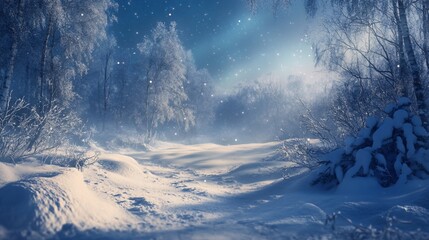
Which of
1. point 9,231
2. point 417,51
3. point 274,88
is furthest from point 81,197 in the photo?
point 274,88

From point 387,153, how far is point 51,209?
18.0 feet

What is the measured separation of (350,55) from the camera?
922 centimetres

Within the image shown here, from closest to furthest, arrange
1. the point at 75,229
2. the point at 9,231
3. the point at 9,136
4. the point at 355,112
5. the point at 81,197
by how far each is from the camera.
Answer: the point at 9,231, the point at 75,229, the point at 81,197, the point at 9,136, the point at 355,112

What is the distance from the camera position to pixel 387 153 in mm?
5605

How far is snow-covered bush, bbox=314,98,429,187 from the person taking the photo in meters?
5.23

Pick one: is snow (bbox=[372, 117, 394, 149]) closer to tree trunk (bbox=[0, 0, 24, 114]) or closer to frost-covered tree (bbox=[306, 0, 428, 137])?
frost-covered tree (bbox=[306, 0, 428, 137])

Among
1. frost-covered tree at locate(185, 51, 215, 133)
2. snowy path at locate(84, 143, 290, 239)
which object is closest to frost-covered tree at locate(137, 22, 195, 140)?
frost-covered tree at locate(185, 51, 215, 133)

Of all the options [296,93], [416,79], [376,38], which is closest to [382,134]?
[416,79]

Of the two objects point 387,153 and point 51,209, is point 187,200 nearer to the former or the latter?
point 51,209

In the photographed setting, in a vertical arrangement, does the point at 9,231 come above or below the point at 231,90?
below

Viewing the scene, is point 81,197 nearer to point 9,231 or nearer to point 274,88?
point 9,231

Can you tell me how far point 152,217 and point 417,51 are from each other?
11493 mm

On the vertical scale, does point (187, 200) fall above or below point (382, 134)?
below

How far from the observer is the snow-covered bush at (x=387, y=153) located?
5.23 metres
